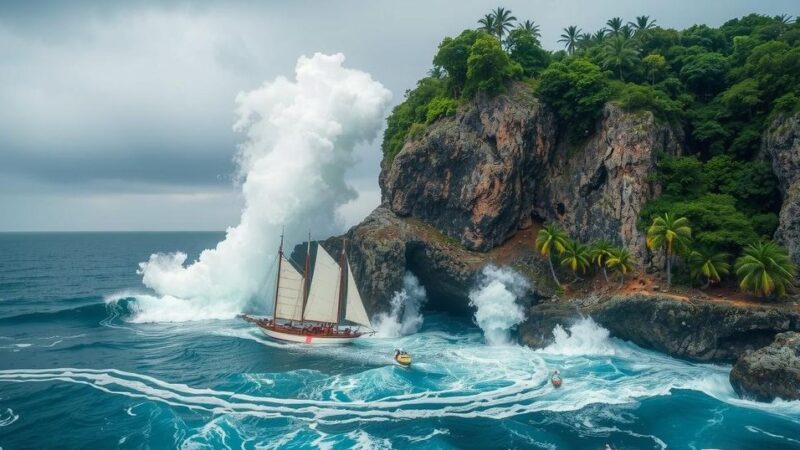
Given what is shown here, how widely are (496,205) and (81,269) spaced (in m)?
116

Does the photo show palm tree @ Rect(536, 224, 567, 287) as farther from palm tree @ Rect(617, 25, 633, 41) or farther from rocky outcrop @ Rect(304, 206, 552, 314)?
palm tree @ Rect(617, 25, 633, 41)

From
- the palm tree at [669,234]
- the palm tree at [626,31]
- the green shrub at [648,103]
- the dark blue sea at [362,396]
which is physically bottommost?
the dark blue sea at [362,396]

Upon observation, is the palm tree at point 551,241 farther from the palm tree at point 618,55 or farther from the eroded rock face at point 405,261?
the palm tree at point 618,55

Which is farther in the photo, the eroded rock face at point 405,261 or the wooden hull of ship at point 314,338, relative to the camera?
the eroded rock face at point 405,261

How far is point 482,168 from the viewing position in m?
59.1

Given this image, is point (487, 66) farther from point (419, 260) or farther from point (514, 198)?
point (419, 260)

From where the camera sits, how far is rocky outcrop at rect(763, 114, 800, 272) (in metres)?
43.8

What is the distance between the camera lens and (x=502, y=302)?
5362cm

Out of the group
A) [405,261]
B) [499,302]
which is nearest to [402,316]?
[405,261]

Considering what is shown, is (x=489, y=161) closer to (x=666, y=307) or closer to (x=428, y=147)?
(x=428, y=147)

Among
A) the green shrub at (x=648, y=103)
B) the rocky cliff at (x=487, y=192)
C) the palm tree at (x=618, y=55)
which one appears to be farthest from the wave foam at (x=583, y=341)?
the palm tree at (x=618, y=55)

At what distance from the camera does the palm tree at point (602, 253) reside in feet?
163

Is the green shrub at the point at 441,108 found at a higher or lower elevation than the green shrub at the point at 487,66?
lower

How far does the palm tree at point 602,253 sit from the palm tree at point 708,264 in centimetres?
740
